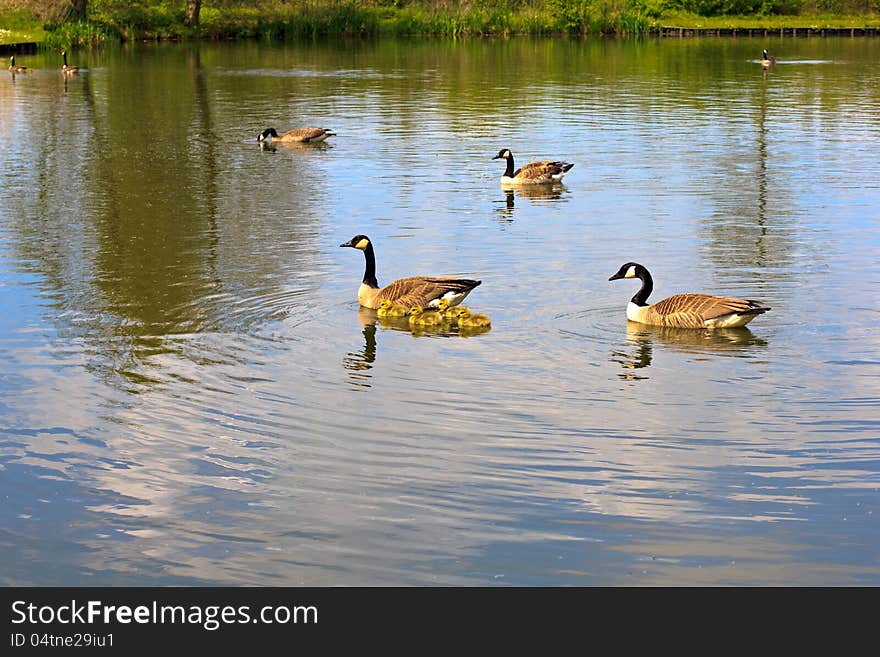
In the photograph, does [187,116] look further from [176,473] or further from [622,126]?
[176,473]

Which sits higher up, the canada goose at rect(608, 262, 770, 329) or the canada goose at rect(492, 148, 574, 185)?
the canada goose at rect(492, 148, 574, 185)

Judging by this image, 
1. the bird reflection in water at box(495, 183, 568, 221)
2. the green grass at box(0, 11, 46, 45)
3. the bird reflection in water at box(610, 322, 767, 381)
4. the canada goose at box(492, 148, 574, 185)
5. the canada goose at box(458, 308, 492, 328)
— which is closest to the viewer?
the bird reflection in water at box(610, 322, 767, 381)

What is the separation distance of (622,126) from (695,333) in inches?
931

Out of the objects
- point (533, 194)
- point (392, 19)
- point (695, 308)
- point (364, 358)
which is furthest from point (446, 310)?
point (392, 19)

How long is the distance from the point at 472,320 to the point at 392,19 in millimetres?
83290

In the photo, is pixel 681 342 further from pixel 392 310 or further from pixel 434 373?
pixel 392 310

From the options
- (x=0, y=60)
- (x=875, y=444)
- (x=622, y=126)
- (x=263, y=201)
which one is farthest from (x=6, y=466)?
(x=0, y=60)

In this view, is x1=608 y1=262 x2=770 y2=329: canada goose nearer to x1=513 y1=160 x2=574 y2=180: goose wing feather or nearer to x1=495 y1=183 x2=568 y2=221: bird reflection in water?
x1=495 y1=183 x2=568 y2=221: bird reflection in water

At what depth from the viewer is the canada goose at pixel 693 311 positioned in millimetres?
15586

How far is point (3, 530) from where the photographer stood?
33.6ft

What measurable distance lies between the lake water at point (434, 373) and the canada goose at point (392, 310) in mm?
172

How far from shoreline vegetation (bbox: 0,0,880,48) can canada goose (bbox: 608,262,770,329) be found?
73151 mm

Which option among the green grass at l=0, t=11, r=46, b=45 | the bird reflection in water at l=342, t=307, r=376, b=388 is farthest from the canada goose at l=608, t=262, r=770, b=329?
the green grass at l=0, t=11, r=46, b=45

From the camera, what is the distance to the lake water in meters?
9.90
